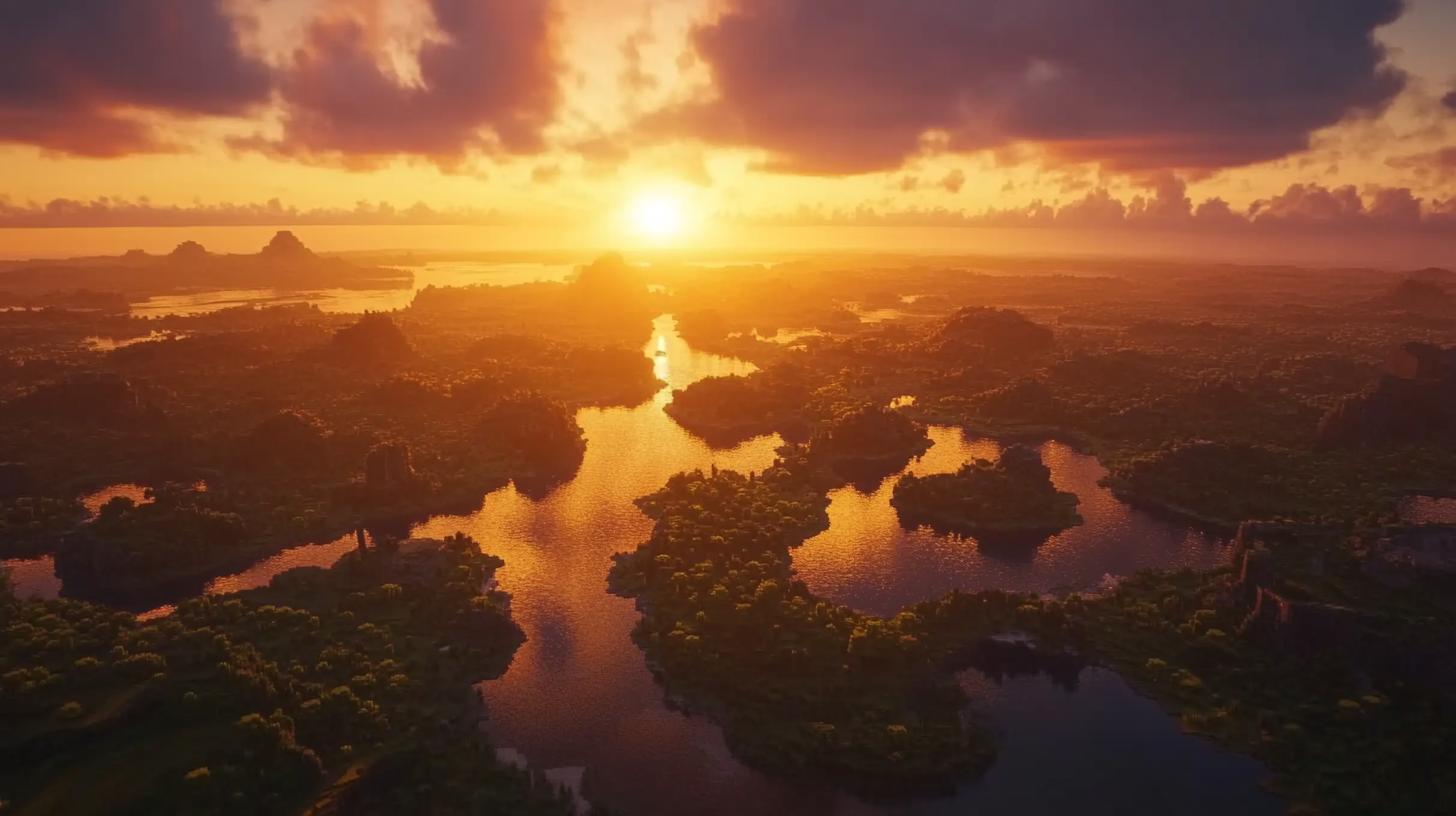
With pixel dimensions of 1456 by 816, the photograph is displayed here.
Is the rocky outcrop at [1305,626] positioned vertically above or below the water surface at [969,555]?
above

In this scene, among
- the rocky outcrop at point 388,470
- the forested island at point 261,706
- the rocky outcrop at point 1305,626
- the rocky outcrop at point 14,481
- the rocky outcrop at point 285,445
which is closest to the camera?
the forested island at point 261,706

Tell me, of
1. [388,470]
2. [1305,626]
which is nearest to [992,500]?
[1305,626]

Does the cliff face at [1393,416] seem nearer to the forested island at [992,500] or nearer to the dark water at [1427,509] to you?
the dark water at [1427,509]

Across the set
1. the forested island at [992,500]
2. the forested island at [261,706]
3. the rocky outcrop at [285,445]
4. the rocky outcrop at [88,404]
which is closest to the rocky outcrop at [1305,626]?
the forested island at [992,500]

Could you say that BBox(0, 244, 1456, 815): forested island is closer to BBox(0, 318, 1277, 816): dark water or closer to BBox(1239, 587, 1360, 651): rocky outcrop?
BBox(1239, 587, 1360, 651): rocky outcrop


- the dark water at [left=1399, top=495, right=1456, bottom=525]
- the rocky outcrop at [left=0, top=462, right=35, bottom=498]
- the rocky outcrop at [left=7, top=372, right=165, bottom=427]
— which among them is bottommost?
the dark water at [left=1399, top=495, right=1456, bottom=525]

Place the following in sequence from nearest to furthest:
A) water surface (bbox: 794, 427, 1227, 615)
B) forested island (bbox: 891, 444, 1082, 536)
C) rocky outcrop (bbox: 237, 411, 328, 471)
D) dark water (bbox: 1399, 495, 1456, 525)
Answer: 1. water surface (bbox: 794, 427, 1227, 615)
2. dark water (bbox: 1399, 495, 1456, 525)
3. forested island (bbox: 891, 444, 1082, 536)
4. rocky outcrop (bbox: 237, 411, 328, 471)

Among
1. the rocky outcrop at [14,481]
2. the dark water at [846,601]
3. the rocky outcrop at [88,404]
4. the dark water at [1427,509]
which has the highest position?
the rocky outcrop at [88,404]

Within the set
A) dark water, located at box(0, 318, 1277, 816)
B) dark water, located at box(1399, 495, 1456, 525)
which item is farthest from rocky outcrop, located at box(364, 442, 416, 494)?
dark water, located at box(1399, 495, 1456, 525)
